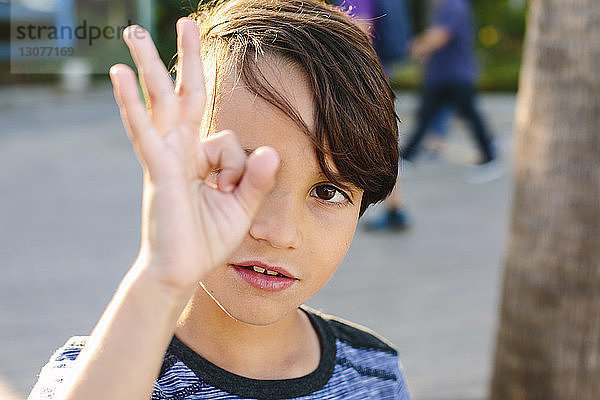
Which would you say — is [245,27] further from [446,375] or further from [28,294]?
[28,294]

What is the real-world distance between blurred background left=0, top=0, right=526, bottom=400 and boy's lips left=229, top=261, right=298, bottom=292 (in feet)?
2.05

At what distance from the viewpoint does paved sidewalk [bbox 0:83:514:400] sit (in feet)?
12.5

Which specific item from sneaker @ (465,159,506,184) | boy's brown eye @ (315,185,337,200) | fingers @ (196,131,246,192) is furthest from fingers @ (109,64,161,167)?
sneaker @ (465,159,506,184)

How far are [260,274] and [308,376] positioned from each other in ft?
0.90

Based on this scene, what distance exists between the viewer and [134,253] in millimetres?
5180

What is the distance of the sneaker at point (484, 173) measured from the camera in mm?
7666

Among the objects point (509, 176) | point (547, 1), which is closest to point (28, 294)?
point (547, 1)

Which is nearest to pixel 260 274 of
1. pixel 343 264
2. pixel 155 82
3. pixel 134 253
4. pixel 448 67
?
pixel 155 82

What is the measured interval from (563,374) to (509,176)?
18.4 feet

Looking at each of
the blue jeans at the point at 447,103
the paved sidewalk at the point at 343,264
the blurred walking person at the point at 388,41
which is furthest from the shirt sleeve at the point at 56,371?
the blue jeans at the point at 447,103

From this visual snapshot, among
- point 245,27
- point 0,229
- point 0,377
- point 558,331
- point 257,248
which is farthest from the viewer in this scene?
point 0,229

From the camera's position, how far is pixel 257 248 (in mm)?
1197

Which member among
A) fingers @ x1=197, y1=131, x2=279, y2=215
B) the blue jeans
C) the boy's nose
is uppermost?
the blue jeans

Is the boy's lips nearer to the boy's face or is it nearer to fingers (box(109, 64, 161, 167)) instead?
the boy's face
